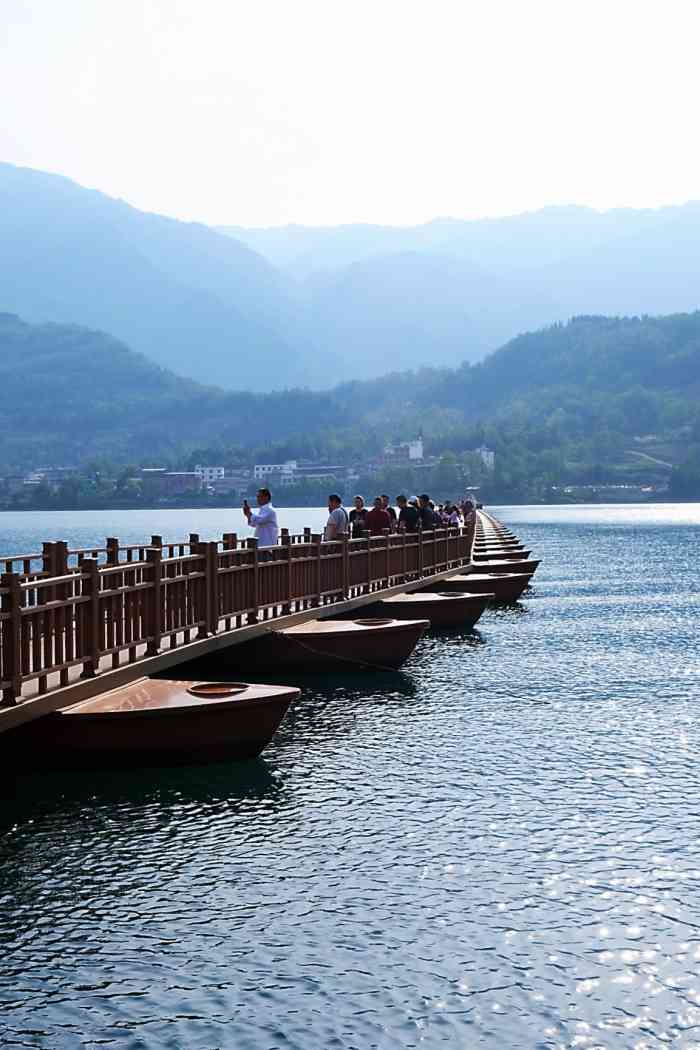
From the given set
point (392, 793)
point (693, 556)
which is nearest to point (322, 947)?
point (392, 793)

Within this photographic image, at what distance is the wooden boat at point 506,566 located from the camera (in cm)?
4422

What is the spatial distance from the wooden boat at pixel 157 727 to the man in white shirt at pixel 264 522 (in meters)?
6.59

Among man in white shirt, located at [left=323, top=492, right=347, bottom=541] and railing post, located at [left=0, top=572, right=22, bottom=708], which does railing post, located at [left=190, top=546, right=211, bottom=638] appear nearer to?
railing post, located at [left=0, top=572, right=22, bottom=708]

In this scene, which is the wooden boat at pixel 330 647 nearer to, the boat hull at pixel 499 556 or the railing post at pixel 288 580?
the railing post at pixel 288 580

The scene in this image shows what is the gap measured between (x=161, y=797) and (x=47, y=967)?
16.7 feet

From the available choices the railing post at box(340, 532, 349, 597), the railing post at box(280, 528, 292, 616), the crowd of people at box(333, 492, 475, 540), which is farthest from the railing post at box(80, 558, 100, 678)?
the railing post at box(340, 532, 349, 597)

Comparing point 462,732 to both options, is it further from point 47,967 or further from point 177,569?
point 47,967

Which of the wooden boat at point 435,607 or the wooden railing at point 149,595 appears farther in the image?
the wooden boat at point 435,607

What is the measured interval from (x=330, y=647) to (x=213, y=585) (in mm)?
4329

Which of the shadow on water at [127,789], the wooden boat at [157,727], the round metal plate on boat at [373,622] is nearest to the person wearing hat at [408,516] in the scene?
the round metal plate on boat at [373,622]

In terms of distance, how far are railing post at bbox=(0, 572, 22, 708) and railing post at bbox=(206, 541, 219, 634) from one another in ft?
19.3

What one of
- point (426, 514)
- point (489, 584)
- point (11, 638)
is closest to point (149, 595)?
point (11, 638)

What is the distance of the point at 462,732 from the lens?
758 inches

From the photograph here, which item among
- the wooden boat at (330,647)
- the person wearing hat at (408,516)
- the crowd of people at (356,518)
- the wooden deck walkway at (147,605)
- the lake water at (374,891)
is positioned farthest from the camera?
the person wearing hat at (408,516)
